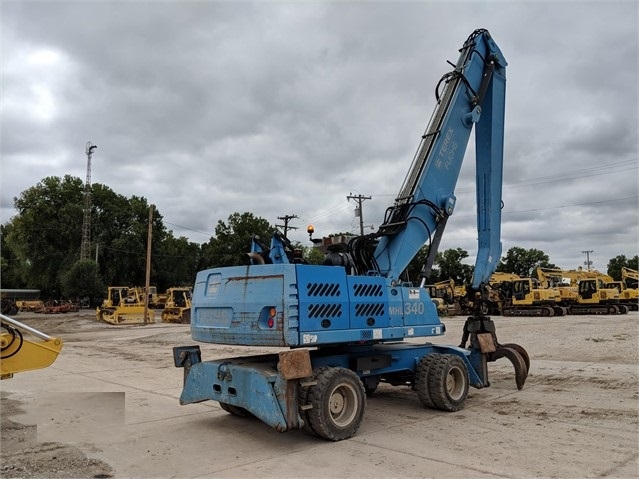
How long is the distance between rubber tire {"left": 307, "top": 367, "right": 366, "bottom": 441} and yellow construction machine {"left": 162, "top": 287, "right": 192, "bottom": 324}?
1180 inches

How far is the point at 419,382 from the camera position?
26.1ft

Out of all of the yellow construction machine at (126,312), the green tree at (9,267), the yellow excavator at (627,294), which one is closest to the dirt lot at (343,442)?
the yellow construction machine at (126,312)

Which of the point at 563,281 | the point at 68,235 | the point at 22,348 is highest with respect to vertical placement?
the point at 68,235

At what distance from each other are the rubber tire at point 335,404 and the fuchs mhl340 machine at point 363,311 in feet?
0.05

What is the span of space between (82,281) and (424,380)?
51.8 metres

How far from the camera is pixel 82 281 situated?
174 feet

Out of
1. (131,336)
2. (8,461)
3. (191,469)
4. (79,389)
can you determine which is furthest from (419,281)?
(131,336)

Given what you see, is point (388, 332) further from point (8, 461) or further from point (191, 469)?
point (8, 461)

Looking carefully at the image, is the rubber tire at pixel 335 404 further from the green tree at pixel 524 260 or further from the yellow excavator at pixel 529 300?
the green tree at pixel 524 260

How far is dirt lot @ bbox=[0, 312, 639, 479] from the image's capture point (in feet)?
17.6

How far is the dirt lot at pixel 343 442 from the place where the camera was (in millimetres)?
5359

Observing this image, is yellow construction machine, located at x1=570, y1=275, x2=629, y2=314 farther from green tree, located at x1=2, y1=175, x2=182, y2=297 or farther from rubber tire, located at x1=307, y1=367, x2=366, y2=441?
green tree, located at x1=2, y1=175, x2=182, y2=297

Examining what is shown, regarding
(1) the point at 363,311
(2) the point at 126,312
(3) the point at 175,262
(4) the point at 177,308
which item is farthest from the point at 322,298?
(3) the point at 175,262

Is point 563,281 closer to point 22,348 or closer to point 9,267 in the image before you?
point 22,348
